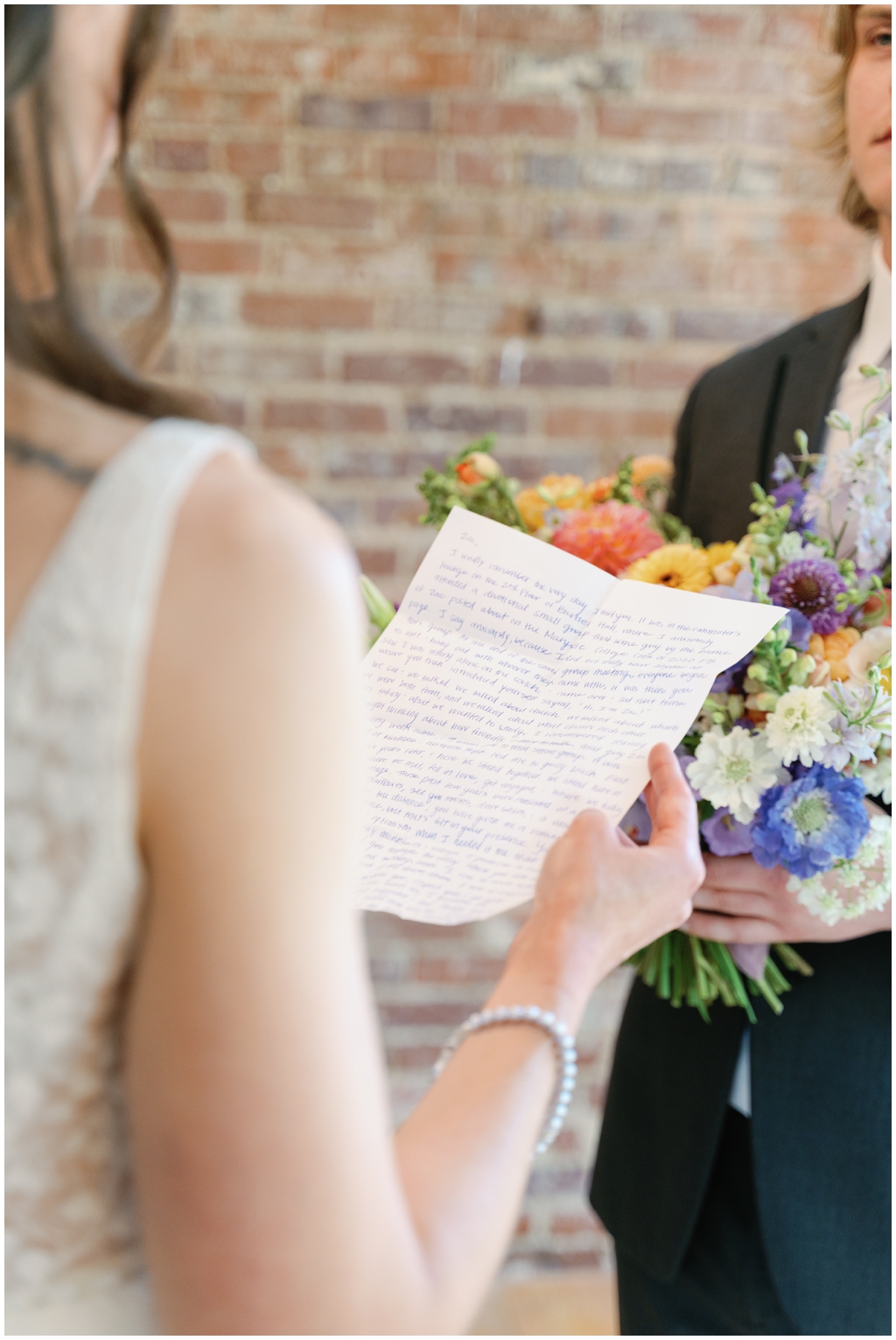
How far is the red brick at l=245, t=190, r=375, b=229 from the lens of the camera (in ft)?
5.23

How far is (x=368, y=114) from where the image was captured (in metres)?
1.58

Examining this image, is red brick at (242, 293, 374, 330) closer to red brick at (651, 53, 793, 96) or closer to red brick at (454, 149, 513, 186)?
red brick at (454, 149, 513, 186)

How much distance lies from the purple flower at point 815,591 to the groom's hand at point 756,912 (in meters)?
0.23

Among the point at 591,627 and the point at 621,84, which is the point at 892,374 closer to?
the point at 591,627

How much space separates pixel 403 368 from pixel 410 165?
297mm

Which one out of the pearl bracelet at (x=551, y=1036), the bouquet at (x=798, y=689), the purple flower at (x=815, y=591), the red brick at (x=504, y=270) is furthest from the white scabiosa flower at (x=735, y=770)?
the red brick at (x=504, y=270)

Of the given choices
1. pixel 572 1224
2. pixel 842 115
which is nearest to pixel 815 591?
pixel 842 115

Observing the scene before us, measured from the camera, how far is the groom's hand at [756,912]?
0.93 meters

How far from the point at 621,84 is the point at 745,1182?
1517mm

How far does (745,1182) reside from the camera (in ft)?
3.61

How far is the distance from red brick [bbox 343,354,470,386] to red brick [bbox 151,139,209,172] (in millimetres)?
353

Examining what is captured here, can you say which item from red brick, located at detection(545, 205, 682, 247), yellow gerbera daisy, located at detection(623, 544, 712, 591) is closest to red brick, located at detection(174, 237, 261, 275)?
red brick, located at detection(545, 205, 682, 247)

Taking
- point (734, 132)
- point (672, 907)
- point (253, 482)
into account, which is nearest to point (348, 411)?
point (734, 132)

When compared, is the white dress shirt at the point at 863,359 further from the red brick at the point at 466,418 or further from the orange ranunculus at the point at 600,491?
the red brick at the point at 466,418
